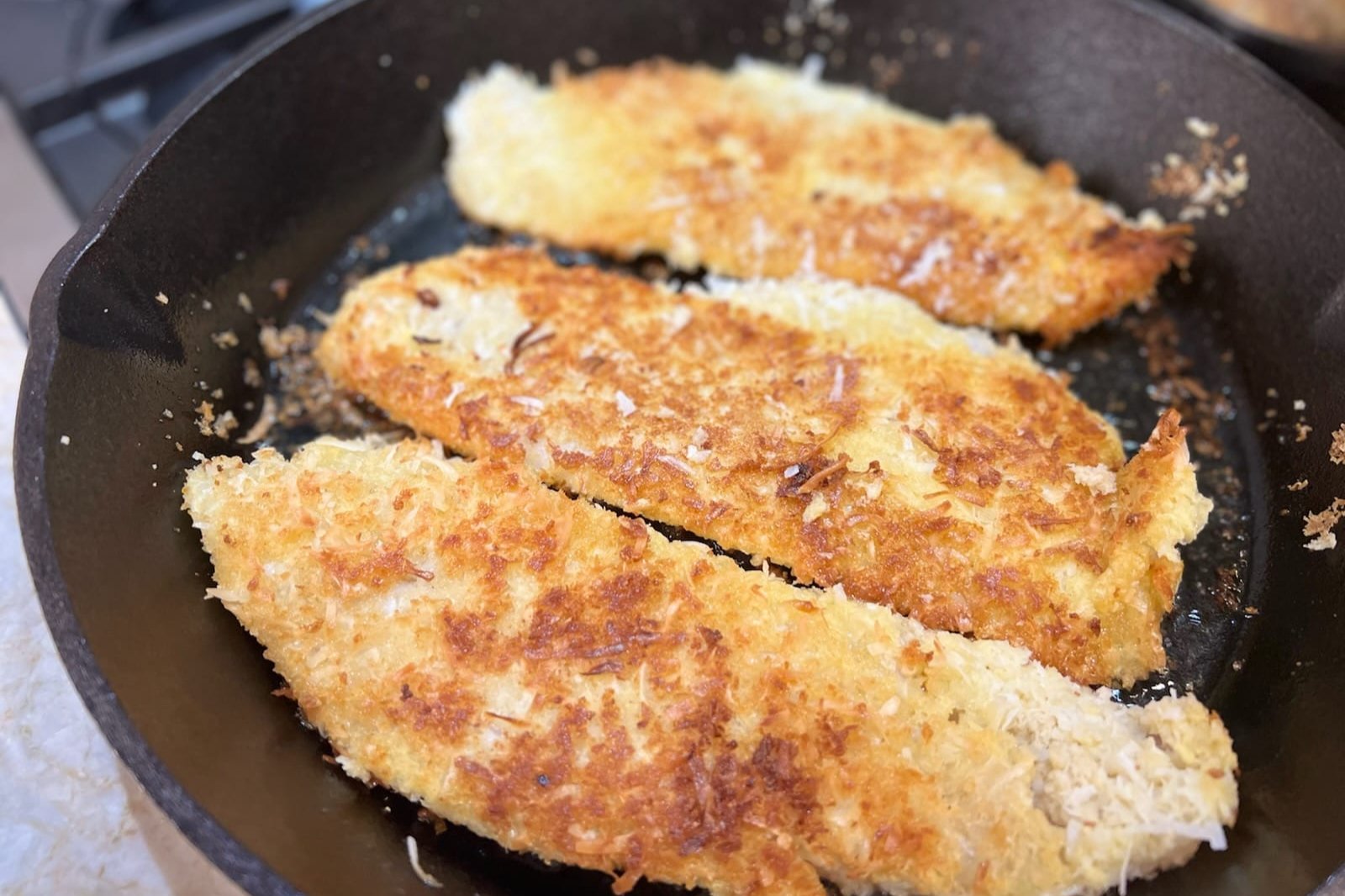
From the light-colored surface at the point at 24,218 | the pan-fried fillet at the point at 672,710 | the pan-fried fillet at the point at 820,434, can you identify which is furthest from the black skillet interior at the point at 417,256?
the light-colored surface at the point at 24,218

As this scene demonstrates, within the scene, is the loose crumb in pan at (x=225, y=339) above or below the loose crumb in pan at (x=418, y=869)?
above

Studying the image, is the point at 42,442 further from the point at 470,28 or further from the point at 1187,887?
the point at 1187,887

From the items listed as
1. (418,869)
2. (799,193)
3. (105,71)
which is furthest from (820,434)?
(105,71)

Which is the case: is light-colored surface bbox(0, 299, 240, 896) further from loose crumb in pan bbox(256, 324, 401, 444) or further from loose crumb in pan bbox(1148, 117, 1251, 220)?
loose crumb in pan bbox(1148, 117, 1251, 220)

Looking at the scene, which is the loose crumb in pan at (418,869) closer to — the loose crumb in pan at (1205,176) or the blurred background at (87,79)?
the blurred background at (87,79)

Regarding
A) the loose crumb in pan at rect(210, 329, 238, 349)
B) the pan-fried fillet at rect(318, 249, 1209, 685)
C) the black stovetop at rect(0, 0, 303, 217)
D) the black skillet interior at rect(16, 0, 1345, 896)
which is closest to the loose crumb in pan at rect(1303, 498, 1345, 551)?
the black skillet interior at rect(16, 0, 1345, 896)
